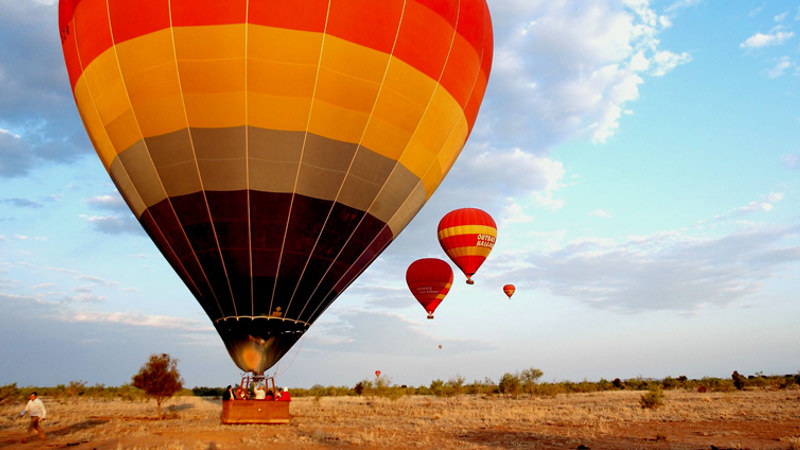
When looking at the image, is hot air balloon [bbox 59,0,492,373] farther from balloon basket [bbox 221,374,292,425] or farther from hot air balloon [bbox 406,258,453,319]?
hot air balloon [bbox 406,258,453,319]

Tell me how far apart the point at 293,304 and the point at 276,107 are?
18.2 feet

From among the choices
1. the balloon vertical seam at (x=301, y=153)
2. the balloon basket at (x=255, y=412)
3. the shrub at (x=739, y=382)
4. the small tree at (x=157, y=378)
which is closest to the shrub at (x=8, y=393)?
the small tree at (x=157, y=378)

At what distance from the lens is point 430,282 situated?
3412 centimetres

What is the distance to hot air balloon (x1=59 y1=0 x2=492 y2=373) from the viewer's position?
12.5 m

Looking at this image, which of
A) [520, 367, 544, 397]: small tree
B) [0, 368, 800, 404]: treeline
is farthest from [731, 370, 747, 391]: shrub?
[520, 367, 544, 397]: small tree

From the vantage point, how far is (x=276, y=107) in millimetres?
12820

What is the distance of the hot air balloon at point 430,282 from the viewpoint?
34094 millimetres

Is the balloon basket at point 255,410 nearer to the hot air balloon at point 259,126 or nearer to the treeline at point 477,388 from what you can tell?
the hot air balloon at point 259,126

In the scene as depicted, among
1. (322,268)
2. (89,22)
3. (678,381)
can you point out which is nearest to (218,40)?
(89,22)

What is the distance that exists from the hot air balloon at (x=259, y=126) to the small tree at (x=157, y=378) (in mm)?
9748

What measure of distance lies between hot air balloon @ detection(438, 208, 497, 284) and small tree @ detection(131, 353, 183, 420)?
17.0 meters

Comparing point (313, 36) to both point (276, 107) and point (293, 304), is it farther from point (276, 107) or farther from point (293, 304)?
point (293, 304)

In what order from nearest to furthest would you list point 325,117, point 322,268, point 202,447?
point 202,447 < point 325,117 < point 322,268

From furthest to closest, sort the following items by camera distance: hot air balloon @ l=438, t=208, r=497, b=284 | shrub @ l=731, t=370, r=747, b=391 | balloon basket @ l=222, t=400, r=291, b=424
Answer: shrub @ l=731, t=370, r=747, b=391
hot air balloon @ l=438, t=208, r=497, b=284
balloon basket @ l=222, t=400, r=291, b=424
